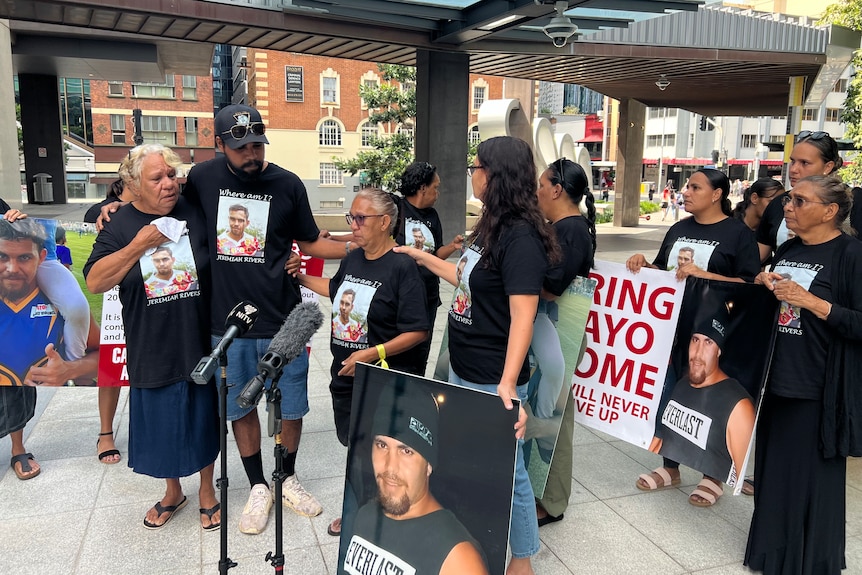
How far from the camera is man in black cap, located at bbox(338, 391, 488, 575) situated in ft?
7.47

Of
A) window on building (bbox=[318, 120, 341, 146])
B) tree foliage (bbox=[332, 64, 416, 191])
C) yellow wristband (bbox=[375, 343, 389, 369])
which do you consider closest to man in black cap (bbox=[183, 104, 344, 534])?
yellow wristband (bbox=[375, 343, 389, 369])

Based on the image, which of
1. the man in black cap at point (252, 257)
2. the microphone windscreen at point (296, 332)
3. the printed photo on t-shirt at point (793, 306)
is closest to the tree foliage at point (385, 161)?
the man in black cap at point (252, 257)

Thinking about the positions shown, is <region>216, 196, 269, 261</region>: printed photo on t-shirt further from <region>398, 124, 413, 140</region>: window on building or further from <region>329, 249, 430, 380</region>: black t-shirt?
<region>398, 124, 413, 140</region>: window on building

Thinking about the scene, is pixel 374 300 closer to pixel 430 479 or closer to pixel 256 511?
pixel 430 479

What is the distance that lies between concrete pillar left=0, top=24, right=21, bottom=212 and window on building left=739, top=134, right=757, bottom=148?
6987 centimetres

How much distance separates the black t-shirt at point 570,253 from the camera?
2.98 m

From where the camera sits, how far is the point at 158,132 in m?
53.9

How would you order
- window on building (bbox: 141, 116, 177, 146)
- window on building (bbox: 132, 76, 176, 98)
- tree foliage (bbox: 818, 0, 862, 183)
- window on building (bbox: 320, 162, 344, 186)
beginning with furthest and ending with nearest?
window on building (bbox: 141, 116, 177, 146), window on building (bbox: 132, 76, 176, 98), window on building (bbox: 320, 162, 344, 186), tree foliage (bbox: 818, 0, 862, 183)

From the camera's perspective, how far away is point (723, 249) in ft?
11.5

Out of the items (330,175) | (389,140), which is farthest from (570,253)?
(330,175)

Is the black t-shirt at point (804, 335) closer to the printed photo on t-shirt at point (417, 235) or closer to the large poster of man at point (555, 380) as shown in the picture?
the large poster of man at point (555, 380)

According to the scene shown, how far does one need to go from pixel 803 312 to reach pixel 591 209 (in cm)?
121

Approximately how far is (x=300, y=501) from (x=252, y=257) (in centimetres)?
137

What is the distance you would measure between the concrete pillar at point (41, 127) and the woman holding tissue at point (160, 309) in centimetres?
2656
